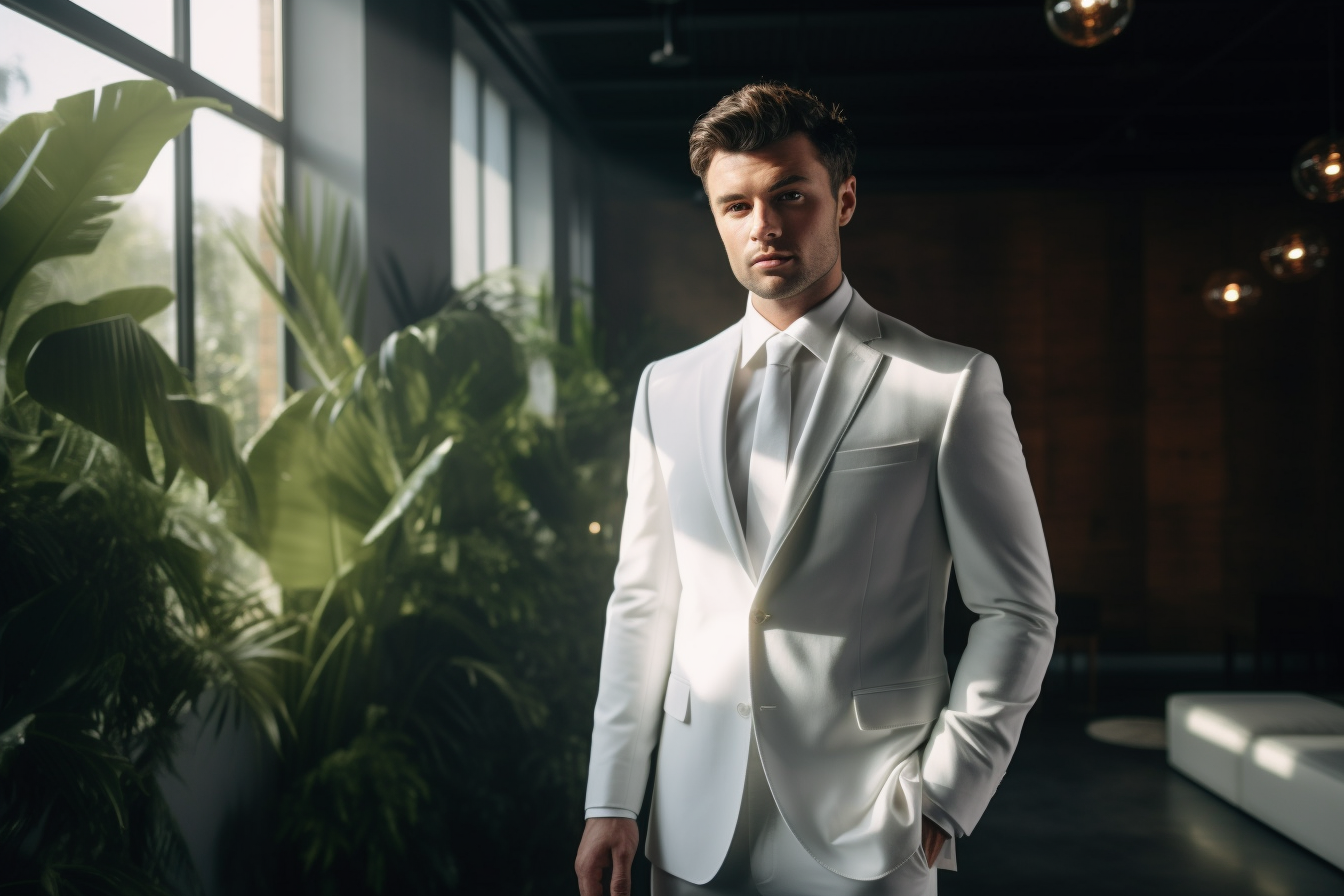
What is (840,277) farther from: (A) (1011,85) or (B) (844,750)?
(A) (1011,85)

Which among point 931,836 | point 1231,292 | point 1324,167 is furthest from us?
point 1231,292

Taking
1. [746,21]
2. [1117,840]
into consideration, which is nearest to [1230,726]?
[1117,840]

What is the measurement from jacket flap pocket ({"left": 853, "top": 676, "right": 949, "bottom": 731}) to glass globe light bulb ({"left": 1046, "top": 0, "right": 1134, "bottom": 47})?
2347 mm

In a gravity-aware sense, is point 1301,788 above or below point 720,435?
below

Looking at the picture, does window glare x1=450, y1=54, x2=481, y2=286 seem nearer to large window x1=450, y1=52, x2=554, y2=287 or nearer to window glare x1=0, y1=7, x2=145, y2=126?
large window x1=450, y1=52, x2=554, y2=287

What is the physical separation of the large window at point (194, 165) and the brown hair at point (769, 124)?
162cm

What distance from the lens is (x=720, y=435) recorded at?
4.71 ft

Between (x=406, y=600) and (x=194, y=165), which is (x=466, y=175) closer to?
(x=194, y=165)

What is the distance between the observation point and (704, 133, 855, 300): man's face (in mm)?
1358

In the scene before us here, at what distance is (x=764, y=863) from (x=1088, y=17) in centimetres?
262

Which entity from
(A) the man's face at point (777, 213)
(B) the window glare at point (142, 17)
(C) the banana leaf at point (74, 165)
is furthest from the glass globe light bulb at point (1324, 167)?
(B) the window glare at point (142, 17)

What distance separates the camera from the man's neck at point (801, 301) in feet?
4.77

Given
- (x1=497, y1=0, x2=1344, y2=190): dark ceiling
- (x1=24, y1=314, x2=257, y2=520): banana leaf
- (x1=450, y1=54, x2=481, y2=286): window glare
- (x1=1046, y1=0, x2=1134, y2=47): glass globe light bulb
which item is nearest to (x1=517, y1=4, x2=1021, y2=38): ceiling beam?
(x1=497, y1=0, x2=1344, y2=190): dark ceiling

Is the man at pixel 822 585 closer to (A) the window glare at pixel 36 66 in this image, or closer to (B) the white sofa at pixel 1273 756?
(A) the window glare at pixel 36 66
